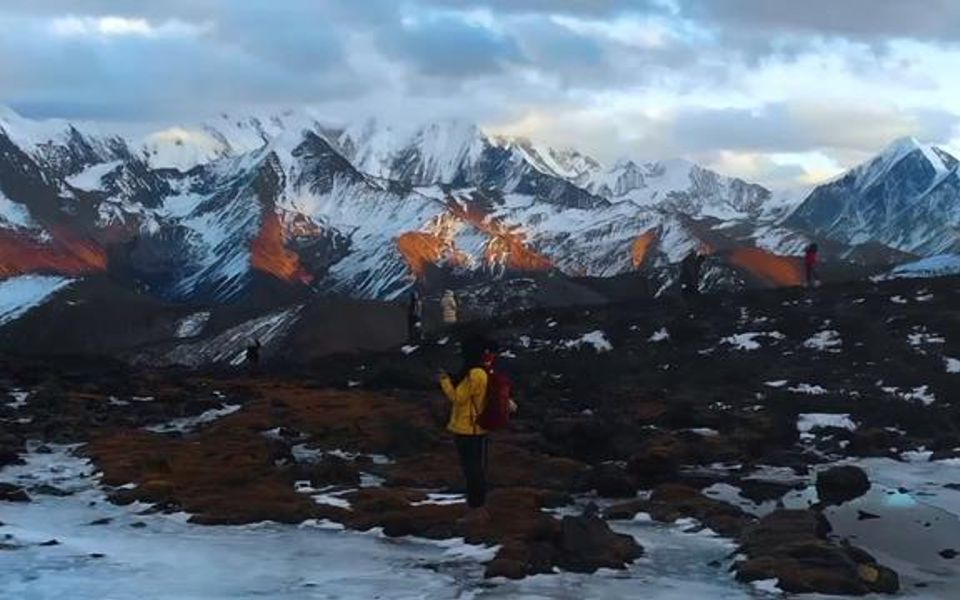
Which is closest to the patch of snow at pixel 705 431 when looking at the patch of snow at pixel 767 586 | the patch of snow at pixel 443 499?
the patch of snow at pixel 443 499

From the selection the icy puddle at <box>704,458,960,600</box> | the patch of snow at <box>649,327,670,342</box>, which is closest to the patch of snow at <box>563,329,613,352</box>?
the patch of snow at <box>649,327,670,342</box>

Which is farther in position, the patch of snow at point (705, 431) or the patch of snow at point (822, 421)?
the patch of snow at point (822, 421)

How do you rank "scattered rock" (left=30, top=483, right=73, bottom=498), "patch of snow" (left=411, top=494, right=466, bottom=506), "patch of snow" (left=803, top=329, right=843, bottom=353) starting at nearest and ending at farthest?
"patch of snow" (left=411, top=494, right=466, bottom=506), "scattered rock" (left=30, top=483, right=73, bottom=498), "patch of snow" (left=803, top=329, right=843, bottom=353)

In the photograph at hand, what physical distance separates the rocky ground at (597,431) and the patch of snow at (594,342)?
0.14 meters

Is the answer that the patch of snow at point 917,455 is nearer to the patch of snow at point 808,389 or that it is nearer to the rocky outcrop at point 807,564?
the patch of snow at point 808,389

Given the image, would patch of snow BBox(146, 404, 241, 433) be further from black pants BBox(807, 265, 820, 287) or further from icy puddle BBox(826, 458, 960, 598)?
black pants BBox(807, 265, 820, 287)

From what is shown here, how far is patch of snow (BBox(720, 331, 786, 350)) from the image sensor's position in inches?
1939

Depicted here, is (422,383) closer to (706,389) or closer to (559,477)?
(706,389)

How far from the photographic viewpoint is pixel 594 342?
53.7 metres

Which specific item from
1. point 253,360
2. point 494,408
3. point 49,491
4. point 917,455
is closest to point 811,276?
point 253,360

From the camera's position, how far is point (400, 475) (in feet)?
85.1

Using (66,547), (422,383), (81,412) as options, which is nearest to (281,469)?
(66,547)

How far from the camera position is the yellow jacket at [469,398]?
19766mm

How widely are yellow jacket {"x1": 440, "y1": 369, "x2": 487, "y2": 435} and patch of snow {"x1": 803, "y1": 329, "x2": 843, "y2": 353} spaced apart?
29811 millimetres
